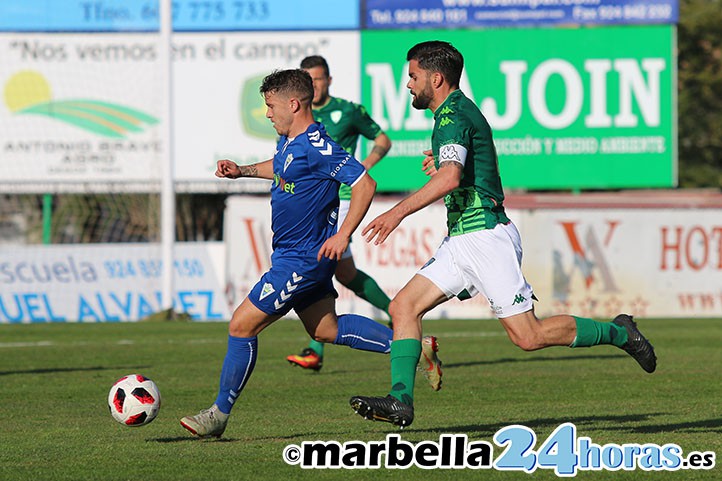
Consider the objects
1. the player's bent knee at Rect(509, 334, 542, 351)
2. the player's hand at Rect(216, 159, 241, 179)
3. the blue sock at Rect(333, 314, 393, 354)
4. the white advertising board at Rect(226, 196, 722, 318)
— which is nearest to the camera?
the player's bent knee at Rect(509, 334, 542, 351)

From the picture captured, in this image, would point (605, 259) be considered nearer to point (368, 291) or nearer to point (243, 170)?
point (368, 291)

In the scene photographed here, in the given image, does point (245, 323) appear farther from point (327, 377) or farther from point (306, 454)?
point (327, 377)

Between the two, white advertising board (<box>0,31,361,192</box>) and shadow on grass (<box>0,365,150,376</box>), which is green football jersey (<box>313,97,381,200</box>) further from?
white advertising board (<box>0,31,361,192</box>)

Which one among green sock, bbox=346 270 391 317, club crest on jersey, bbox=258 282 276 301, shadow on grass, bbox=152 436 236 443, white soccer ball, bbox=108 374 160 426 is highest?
club crest on jersey, bbox=258 282 276 301

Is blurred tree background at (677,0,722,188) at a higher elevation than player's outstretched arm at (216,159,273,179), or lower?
higher

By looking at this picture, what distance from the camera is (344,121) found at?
11.6 m

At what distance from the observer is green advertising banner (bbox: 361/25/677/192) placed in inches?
941

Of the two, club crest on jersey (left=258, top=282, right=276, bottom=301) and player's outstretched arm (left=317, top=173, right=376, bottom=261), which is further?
club crest on jersey (left=258, top=282, right=276, bottom=301)

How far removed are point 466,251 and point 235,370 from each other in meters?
1.40

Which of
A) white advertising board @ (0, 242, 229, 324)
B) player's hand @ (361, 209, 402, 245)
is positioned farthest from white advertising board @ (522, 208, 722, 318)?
player's hand @ (361, 209, 402, 245)

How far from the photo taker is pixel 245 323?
716 cm

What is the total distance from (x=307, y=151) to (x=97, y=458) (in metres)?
1.93

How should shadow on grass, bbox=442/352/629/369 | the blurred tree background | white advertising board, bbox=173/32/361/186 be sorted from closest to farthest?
1. shadow on grass, bbox=442/352/629/369
2. white advertising board, bbox=173/32/361/186
3. the blurred tree background

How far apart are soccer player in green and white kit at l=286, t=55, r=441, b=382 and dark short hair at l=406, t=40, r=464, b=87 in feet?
10.7
